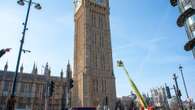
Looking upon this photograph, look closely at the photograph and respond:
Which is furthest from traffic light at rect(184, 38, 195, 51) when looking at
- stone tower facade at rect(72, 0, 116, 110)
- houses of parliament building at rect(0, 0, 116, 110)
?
houses of parliament building at rect(0, 0, 116, 110)

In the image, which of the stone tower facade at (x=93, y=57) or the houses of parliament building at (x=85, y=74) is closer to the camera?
the stone tower facade at (x=93, y=57)

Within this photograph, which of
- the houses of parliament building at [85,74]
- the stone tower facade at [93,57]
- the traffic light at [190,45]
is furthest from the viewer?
the houses of parliament building at [85,74]

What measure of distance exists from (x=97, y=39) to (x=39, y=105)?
2950 centimetres

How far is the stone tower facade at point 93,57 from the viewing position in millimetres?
67562

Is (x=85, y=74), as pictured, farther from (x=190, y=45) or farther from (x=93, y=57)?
(x=190, y=45)

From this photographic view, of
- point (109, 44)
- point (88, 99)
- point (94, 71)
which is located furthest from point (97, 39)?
point (88, 99)

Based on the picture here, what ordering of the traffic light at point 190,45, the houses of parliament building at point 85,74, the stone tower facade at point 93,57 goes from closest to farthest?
the traffic light at point 190,45 → the stone tower facade at point 93,57 → the houses of parliament building at point 85,74

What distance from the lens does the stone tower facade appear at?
6756 centimetres

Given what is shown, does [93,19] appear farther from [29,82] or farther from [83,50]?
[29,82]

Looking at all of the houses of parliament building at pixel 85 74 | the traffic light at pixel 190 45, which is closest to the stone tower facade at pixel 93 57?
the houses of parliament building at pixel 85 74

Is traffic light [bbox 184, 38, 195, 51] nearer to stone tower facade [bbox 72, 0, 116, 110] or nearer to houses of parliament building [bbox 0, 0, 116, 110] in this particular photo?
stone tower facade [bbox 72, 0, 116, 110]

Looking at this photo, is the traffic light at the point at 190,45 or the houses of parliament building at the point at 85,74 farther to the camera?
the houses of parliament building at the point at 85,74

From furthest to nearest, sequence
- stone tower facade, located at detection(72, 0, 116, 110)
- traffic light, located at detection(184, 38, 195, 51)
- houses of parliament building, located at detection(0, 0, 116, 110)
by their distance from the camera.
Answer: houses of parliament building, located at detection(0, 0, 116, 110) → stone tower facade, located at detection(72, 0, 116, 110) → traffic light, located at detection(184, 38, 195, 51)

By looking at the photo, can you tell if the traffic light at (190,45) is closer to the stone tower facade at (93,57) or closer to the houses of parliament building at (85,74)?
the stone tower facade at (93,57)
